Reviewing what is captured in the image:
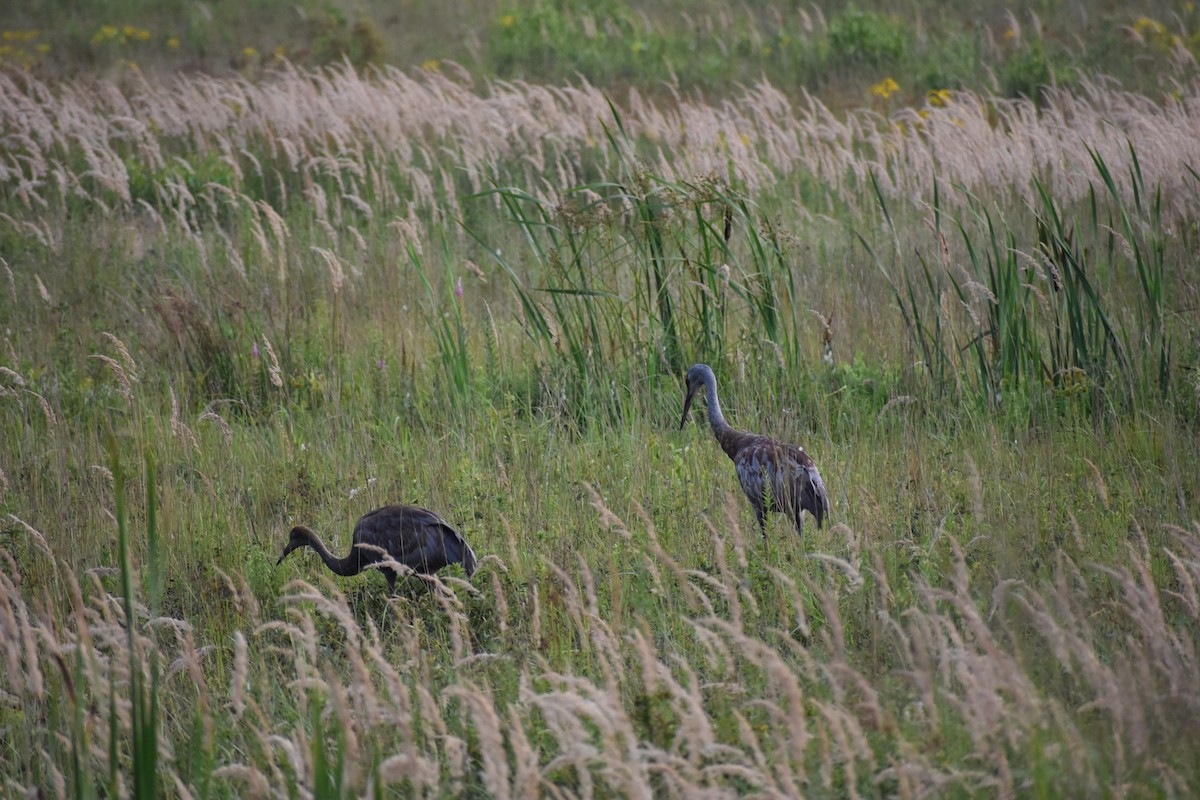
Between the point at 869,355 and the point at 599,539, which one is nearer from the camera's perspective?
the point at 599,539

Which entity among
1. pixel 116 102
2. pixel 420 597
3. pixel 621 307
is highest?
pixel 116 102

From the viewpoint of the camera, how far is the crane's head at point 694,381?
4.99 meters

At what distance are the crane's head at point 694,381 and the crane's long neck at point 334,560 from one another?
5.72ft

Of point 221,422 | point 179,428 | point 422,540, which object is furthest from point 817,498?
point 179,428

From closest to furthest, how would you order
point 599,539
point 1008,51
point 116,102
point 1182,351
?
point 599,539 → point 1182,351 → point 116,102 → point 1008,51

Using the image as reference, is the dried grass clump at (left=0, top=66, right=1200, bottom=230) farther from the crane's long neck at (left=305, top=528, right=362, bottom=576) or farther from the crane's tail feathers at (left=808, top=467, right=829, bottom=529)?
the crane's tail feathers at (left=808, top=467, right=829, bottom=529)

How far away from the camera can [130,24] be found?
20.3 m

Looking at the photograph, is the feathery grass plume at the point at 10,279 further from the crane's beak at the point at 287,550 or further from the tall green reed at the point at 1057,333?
the tall green reed at the point at 1057,333

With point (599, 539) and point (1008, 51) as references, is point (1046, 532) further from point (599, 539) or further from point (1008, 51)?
point (1008, 51)

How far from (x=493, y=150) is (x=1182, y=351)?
19.6 ft

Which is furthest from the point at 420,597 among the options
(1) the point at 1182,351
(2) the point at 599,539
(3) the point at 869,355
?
(1) the point at 1182,351

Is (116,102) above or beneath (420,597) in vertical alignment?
above

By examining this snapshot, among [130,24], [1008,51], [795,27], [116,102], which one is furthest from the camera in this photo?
[130,24]

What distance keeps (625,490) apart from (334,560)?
122 centimetres
